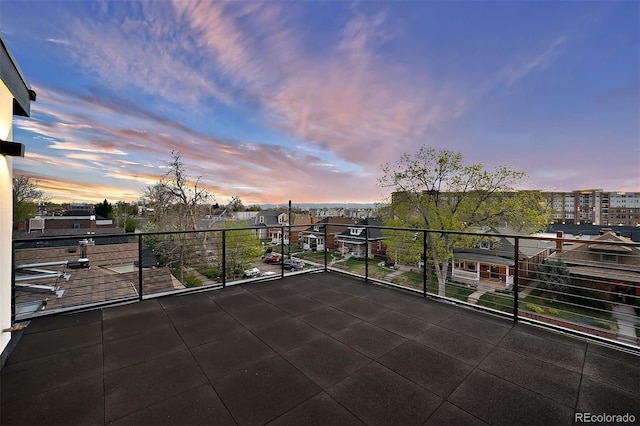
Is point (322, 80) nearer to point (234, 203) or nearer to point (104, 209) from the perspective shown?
point (234, 203)

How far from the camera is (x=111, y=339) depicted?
2.18m

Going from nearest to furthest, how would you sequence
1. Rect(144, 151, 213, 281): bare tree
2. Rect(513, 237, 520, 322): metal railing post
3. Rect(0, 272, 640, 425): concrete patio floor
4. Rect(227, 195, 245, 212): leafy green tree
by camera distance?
Rect(0, 272, 640, 425): concrete patio floor, Rect(513, 237, 520, 322): metal railing post, Rect(144, 151, 213, 281): bare tree, Rect(227, 195, 245, 212): leafy green tree

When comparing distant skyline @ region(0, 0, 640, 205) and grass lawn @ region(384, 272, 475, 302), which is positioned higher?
distant skyline @ region(0, 0, 640, 205)

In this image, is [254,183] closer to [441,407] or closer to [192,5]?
[192,5]

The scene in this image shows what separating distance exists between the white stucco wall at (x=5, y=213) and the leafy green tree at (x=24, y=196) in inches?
783

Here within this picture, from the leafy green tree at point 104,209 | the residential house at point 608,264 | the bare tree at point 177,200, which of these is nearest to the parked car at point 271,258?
the bare tree at point 177,200

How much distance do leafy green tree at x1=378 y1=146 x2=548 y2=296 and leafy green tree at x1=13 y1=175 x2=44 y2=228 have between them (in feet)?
72.5

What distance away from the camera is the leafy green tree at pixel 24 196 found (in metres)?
15.4

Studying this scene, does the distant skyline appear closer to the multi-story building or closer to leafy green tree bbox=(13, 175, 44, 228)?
leafy green tree bbox=(13, 175, 44, 228)

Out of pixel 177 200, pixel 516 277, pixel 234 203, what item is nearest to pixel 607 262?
pixel 516 277

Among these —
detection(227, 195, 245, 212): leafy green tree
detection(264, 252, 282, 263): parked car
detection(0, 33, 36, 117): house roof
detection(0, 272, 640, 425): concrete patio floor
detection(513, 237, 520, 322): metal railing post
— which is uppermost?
detection(0, 33, 36, 117): house roof

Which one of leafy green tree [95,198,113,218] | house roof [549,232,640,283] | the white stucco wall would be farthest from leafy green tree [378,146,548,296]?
leafy green tree [95,198,113,218]

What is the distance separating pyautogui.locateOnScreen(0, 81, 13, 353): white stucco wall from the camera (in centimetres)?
189

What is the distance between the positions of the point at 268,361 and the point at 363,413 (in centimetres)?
79
